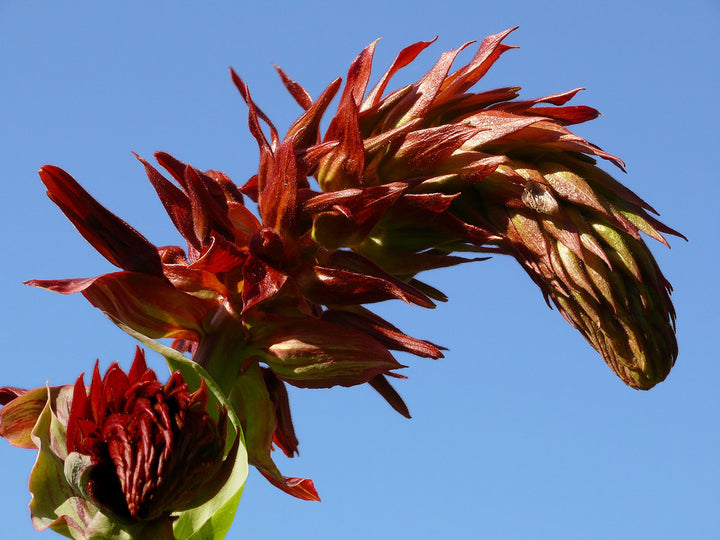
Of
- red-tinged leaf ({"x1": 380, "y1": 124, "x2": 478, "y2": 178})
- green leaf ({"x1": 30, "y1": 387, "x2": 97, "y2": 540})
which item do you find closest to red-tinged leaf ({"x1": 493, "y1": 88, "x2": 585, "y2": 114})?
red-tinged leaf ({"x1": 380, "y1": 124, "x2": 478, "y2": 178})

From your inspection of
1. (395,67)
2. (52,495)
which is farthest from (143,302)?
(395,67)

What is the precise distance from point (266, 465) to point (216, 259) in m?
0.61

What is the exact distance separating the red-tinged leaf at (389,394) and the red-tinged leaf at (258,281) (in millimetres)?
516

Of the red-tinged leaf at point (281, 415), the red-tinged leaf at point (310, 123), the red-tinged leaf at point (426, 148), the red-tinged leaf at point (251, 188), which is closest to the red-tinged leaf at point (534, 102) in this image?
the red-tinged leaf at point (426, 148)

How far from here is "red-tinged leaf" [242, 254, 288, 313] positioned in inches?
85.0

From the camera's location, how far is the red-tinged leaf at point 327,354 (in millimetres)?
2191

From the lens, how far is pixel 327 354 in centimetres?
219

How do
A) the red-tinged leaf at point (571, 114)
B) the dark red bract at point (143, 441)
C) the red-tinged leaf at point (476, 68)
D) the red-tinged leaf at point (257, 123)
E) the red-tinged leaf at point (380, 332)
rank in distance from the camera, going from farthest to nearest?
the red-tinged leaf at point (571, 114)
the red-tinged leaf at point (476, 68)
the red-tinged leaf at point (257, 123)
the red-tinged leaf at point (380, 332)
the dark red bract at point (143, 441)

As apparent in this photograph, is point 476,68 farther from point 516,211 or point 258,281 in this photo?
point 258,281

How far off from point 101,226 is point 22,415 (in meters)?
0.55

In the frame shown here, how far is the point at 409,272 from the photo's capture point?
A: 2.49 metres

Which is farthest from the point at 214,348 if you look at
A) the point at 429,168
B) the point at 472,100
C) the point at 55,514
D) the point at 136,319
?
the point at 472,100

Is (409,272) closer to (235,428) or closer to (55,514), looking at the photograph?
(235,428)

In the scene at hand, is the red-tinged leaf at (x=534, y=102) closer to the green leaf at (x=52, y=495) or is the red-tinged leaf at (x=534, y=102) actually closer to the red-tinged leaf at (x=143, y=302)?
the red-tinged leaf at (x=143, y=302)
